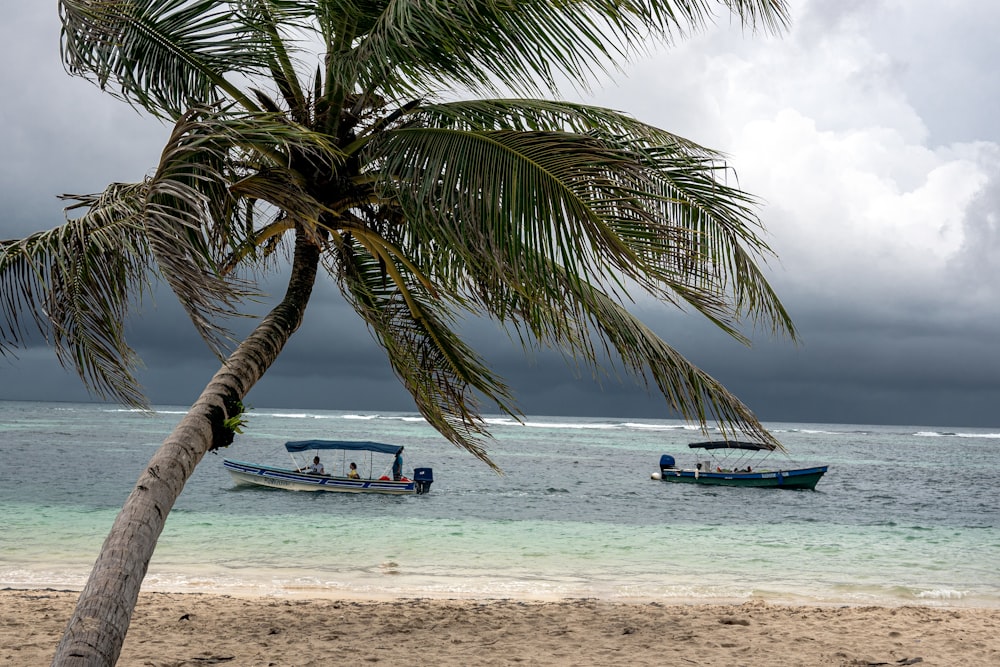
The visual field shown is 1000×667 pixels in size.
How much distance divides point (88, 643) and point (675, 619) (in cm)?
697

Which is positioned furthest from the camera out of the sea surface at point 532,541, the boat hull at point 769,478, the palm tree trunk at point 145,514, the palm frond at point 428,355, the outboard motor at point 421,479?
the boat hull at point 769,478

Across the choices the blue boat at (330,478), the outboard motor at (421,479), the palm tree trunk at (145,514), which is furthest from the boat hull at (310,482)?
the palm tree trunk at (145,514)

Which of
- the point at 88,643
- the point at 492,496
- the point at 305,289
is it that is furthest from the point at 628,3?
the point at 492,496

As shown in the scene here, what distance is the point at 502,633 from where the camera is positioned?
327 inches

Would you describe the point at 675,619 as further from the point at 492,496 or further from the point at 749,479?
the point at 749,479

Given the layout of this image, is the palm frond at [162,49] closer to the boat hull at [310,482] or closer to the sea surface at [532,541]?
the sea surface at [532,541]

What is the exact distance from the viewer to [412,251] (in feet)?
18.7

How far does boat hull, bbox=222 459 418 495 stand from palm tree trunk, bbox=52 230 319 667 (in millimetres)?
22403

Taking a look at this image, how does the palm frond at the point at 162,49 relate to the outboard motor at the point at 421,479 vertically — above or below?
above

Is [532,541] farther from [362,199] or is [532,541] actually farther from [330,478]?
[362,199]

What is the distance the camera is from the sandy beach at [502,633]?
7227 mm

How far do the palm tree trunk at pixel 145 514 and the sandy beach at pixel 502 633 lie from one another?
11.3 feet

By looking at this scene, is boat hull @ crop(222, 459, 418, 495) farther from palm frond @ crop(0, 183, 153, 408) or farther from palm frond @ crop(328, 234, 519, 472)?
palm frond @ crop(0, 183, 153, 408)

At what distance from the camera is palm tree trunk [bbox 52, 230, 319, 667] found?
3.61 meters
